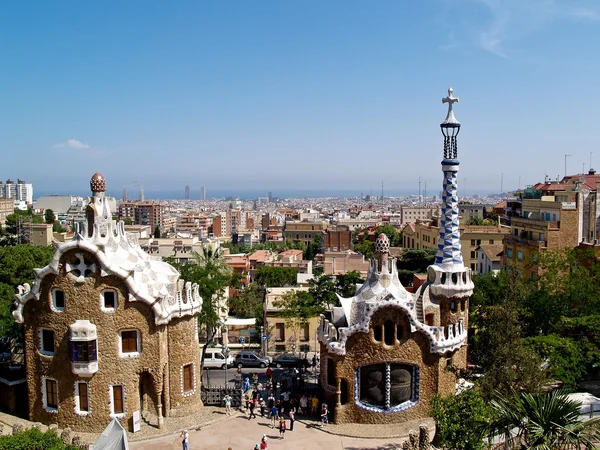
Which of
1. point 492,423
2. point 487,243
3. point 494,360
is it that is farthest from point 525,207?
point 492,423

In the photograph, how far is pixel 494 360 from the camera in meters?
25.9

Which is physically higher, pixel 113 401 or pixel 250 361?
pixel 113 401

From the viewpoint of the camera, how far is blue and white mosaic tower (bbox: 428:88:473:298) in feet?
97.5

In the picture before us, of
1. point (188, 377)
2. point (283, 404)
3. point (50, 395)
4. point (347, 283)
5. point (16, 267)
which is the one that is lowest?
point (283, 404)

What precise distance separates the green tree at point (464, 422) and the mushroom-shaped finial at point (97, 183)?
63.3ft

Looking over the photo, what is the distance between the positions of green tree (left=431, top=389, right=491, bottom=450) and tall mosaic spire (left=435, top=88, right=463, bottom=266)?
892cm

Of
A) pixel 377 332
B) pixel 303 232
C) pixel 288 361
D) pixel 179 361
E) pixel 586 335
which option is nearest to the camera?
pixel 377 332

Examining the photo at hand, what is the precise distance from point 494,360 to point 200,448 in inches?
546

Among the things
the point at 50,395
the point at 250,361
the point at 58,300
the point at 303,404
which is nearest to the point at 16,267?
the point at 250,361

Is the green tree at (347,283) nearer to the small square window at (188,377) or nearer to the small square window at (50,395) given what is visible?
the small square window at (188,377)

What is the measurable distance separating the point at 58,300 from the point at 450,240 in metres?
19.9

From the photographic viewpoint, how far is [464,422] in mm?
22438

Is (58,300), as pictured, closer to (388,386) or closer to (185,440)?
(185,440)

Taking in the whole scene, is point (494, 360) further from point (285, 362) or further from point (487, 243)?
point (487, 243)
